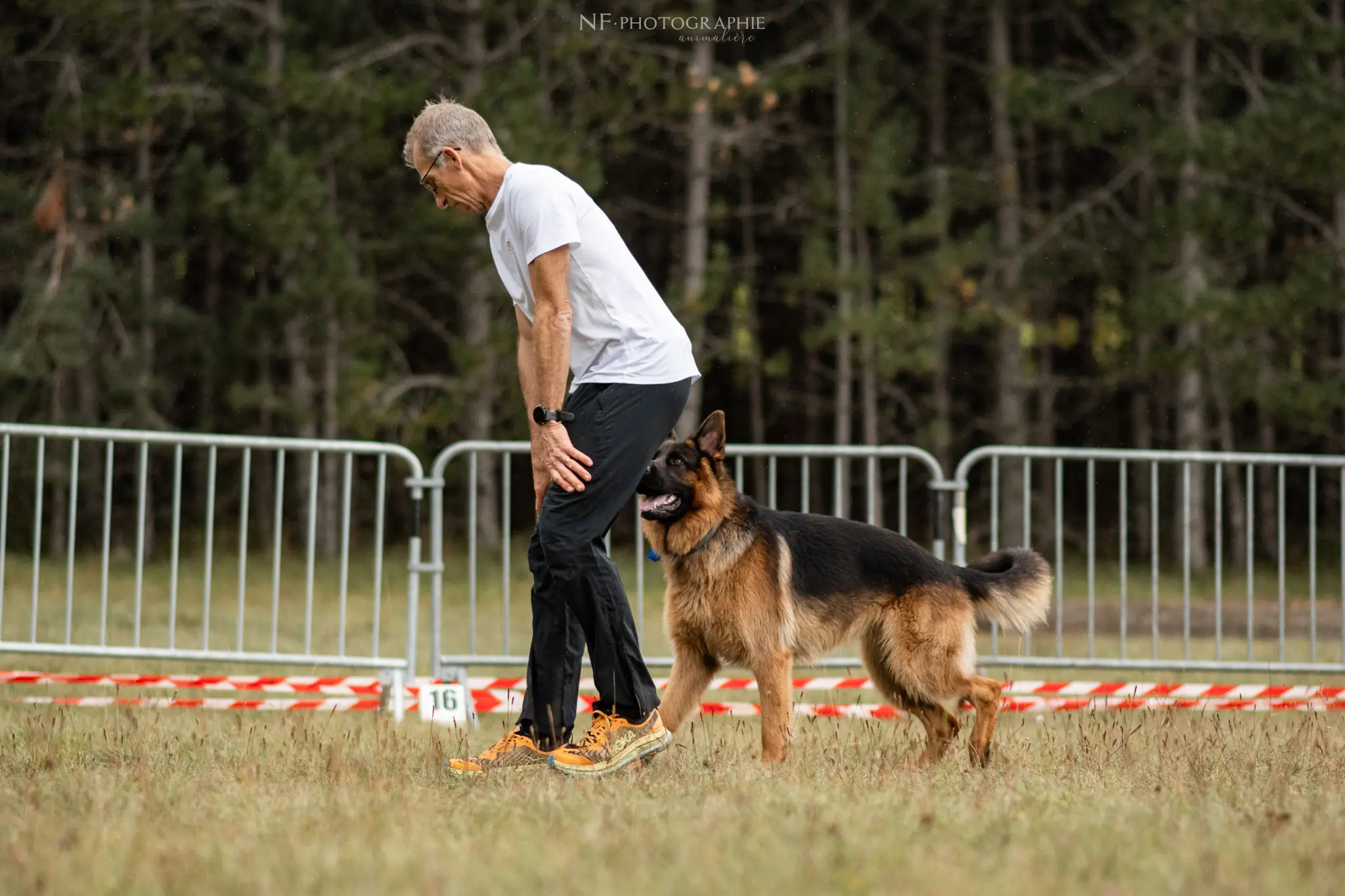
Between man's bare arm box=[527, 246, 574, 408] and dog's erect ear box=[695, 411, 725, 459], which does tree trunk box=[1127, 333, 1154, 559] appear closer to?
dog's erect ear box=[695, 411, 725, 459]

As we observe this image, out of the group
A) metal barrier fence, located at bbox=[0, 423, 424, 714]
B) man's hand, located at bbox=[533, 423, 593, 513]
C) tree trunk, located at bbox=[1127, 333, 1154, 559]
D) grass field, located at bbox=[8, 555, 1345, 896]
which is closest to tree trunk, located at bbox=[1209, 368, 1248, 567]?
tree trunk, located at bbox=[1127, 333, 1154, 559]

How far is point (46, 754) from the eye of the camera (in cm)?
509

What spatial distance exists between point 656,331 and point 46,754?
8.63 feet

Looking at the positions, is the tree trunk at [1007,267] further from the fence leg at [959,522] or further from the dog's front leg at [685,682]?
the dog's front leg at [685,682]

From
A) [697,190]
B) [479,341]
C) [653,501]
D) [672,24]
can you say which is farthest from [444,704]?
[672,24]

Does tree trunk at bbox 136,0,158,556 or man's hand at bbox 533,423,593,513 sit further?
tree trunk at bbox 136,0,158,556

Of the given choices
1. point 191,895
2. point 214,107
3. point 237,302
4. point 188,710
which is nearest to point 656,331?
point 191,895

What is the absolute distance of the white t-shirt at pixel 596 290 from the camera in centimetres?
477

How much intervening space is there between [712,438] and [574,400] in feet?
2.84

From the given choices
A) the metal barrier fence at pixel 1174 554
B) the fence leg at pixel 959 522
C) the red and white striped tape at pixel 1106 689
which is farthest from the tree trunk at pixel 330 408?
the fence leg at pixel 959 522

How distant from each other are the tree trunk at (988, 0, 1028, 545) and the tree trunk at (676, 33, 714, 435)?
401 cm

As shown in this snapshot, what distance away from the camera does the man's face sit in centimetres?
482

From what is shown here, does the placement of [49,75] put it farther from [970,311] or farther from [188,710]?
[188,710]

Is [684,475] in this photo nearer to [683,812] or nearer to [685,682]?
[685,682]
